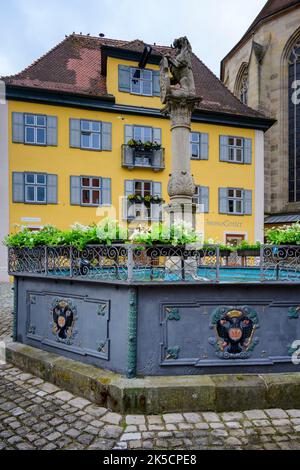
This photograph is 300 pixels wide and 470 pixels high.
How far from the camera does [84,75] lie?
18266mm

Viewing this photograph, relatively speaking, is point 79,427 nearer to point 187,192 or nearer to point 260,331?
point 260,331

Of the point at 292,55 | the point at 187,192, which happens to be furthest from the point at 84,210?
the point at 292,55

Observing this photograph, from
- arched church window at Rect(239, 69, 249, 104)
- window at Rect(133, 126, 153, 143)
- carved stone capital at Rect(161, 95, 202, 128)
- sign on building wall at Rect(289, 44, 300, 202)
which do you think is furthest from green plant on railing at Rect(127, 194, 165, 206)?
arched church window at Rect(239, 69, 249, 104)

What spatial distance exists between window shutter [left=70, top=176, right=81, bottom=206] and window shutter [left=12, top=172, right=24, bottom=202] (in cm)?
233

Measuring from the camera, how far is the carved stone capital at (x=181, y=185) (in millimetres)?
6316

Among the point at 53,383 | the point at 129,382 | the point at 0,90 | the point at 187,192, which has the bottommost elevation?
the point at 53,383

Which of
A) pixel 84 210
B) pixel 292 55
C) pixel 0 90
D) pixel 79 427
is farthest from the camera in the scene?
pixel 292 55

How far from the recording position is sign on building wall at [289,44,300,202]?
21216 mm

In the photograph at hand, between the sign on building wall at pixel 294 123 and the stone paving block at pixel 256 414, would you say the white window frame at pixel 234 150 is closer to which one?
the sign on building wall at pixel 294 123

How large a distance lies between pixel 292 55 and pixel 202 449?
24.6 m

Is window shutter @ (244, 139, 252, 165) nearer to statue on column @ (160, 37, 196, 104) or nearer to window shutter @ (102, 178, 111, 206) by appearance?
window shutter @ (102, 178, 111, 206)

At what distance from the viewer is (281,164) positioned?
21.5 meters

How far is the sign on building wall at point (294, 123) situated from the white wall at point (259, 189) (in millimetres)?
3088

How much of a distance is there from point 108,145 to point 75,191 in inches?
117
